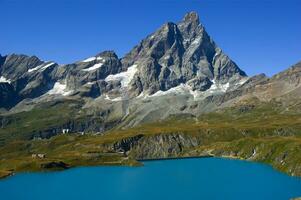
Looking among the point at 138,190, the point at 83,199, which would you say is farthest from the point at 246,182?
→ the point at 83,199

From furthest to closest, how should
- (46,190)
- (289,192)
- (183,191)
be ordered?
(46,190) < (183,191) < (289,192)

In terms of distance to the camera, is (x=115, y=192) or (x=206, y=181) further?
(x=206, y=181)

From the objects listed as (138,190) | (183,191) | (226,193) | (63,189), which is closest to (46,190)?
(63,189)

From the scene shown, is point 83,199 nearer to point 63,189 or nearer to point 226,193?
point 63,189

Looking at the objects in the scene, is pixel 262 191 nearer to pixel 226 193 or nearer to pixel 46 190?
A: pixel 226 193

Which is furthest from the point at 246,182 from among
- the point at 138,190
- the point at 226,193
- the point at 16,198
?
the point at 16,198

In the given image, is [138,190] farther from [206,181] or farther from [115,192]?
[206,181]

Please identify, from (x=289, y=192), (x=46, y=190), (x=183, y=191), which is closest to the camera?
(x=289, y=192)

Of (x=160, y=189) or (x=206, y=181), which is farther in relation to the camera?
(x=206, y=181)
